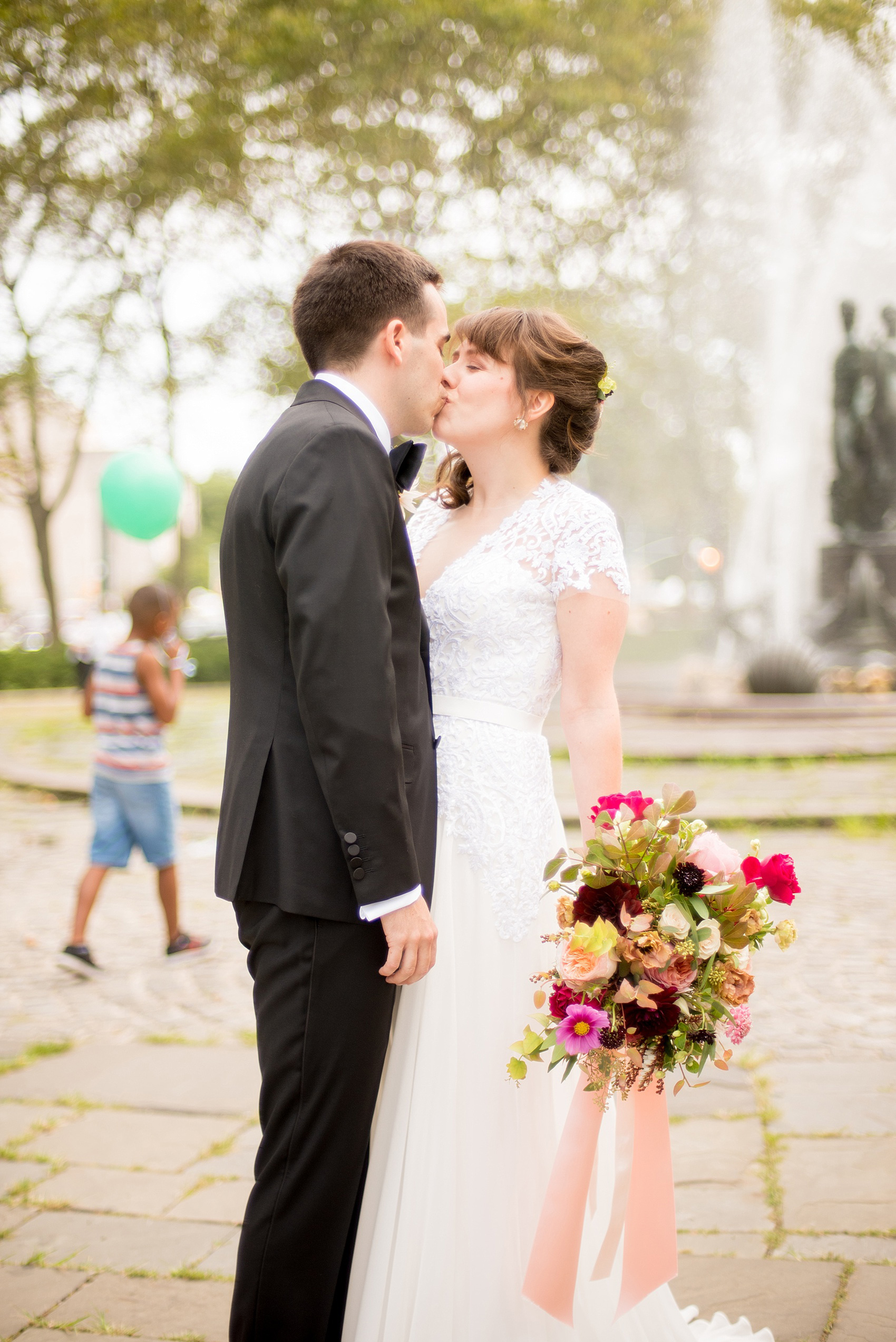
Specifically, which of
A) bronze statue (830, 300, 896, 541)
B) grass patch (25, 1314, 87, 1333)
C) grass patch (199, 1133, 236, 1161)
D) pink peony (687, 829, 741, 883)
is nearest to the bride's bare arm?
pink peony (687, 829, 741, 883)

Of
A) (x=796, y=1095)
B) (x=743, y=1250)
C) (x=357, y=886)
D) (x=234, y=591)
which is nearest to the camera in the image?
(x=357, y=886)

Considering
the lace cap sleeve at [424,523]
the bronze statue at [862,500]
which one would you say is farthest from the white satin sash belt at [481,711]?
the bronze statue at [862,500]

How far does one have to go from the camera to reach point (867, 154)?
21.4 m

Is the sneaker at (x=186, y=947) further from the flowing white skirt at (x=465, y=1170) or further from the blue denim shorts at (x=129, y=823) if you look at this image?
the flowing white skirt at (x=465, y=1170)

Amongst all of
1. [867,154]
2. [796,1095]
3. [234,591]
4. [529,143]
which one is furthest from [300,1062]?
[867,154]

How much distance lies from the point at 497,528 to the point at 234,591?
77 cm

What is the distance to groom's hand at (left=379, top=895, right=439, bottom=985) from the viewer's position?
6.83 feet

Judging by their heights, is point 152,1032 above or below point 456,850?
below

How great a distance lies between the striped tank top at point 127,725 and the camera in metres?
6.05

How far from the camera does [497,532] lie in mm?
2701

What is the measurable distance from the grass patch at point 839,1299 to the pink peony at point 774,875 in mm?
1186

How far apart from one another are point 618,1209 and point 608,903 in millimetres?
→ 733

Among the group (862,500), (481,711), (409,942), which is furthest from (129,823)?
(862,500)

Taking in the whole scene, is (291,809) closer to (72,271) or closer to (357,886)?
(357,886)
